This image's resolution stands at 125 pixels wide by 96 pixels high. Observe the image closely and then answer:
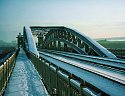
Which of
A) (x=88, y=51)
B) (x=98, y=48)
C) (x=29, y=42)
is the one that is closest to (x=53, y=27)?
(x=29, y=42)

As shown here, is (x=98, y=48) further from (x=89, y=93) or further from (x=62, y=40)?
(x=89, y=93)

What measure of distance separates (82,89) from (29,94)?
665cm

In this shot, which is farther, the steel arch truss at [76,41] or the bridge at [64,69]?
the steel arch truss at [76,41]

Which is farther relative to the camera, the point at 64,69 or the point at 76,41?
the point at 76,41

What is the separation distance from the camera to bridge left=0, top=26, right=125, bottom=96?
7519 millimetres

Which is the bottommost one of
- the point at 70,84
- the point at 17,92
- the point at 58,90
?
the point at 17,92

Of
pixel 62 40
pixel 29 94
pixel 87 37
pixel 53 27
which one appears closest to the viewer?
pixel 29 94

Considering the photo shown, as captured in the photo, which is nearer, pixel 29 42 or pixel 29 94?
pixel 29 94

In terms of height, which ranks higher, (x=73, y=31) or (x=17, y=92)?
(x=73, y=31)

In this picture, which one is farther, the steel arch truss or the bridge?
the steel arch truss

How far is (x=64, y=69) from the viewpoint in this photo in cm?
886

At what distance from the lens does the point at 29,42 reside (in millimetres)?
60156

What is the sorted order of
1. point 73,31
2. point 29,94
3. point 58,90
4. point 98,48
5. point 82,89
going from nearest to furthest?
1. point 82,89
2. point 58,90
3. point 29,94
4. point 98,48
5. point 73,31

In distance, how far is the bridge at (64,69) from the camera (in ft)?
24.7
